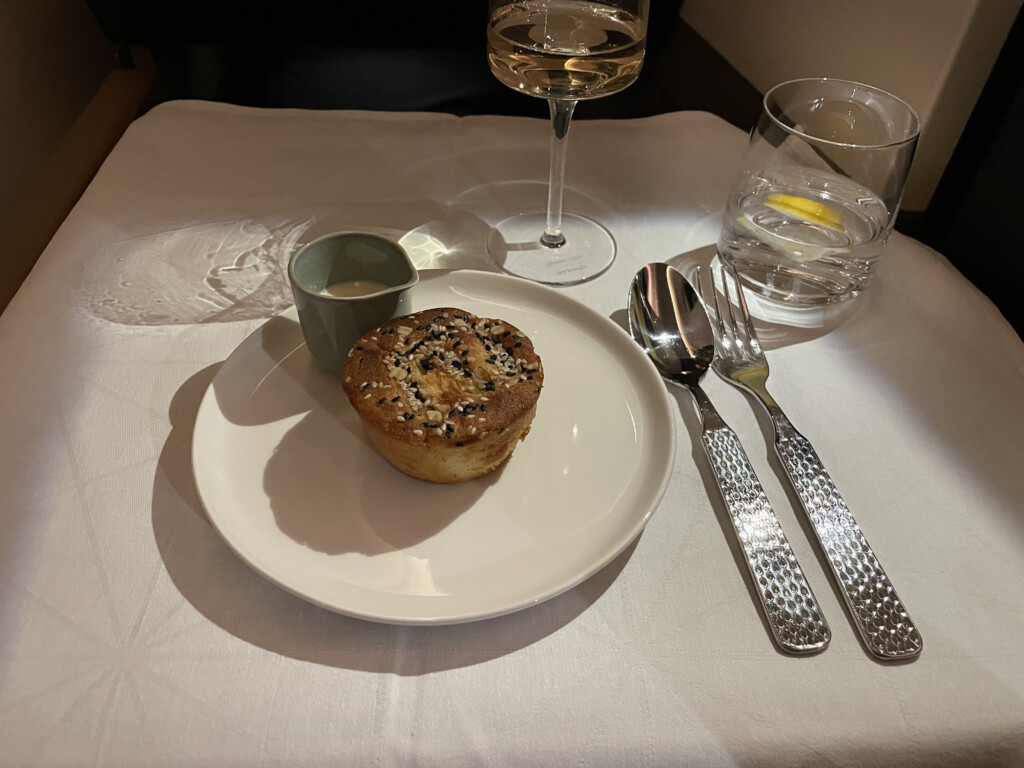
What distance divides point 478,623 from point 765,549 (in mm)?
285

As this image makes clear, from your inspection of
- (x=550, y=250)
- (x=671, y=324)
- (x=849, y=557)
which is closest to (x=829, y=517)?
(x=849, y=557)

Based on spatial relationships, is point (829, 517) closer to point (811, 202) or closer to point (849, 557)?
point (849, 557)

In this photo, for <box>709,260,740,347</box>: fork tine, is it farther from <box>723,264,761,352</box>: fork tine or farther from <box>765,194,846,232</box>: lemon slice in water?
<box>765,194,846,232</box>: lemon slice in water

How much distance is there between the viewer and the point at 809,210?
996mm

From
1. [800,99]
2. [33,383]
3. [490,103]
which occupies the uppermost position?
[800,99]

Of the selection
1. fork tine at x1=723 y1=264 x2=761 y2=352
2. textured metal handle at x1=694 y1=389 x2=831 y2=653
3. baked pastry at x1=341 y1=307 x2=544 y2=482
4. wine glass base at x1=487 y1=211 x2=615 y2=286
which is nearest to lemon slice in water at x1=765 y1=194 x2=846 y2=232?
fork tine at x1=723 y1=264 x2=761 y2=352

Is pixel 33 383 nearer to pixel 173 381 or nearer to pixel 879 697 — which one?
pixel 173 381

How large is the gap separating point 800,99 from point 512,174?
0.47m

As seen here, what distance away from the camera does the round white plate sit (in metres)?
0.64

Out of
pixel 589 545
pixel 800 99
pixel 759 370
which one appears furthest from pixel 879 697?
pixel 800 99

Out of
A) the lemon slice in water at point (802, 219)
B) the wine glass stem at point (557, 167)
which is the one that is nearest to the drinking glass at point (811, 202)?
the lemon slice in water at point (802, 219)

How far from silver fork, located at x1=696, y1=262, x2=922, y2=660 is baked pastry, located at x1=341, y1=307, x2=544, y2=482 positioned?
282 millimetres

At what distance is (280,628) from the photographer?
63 centimetres

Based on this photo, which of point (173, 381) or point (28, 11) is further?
point (28, 11)
